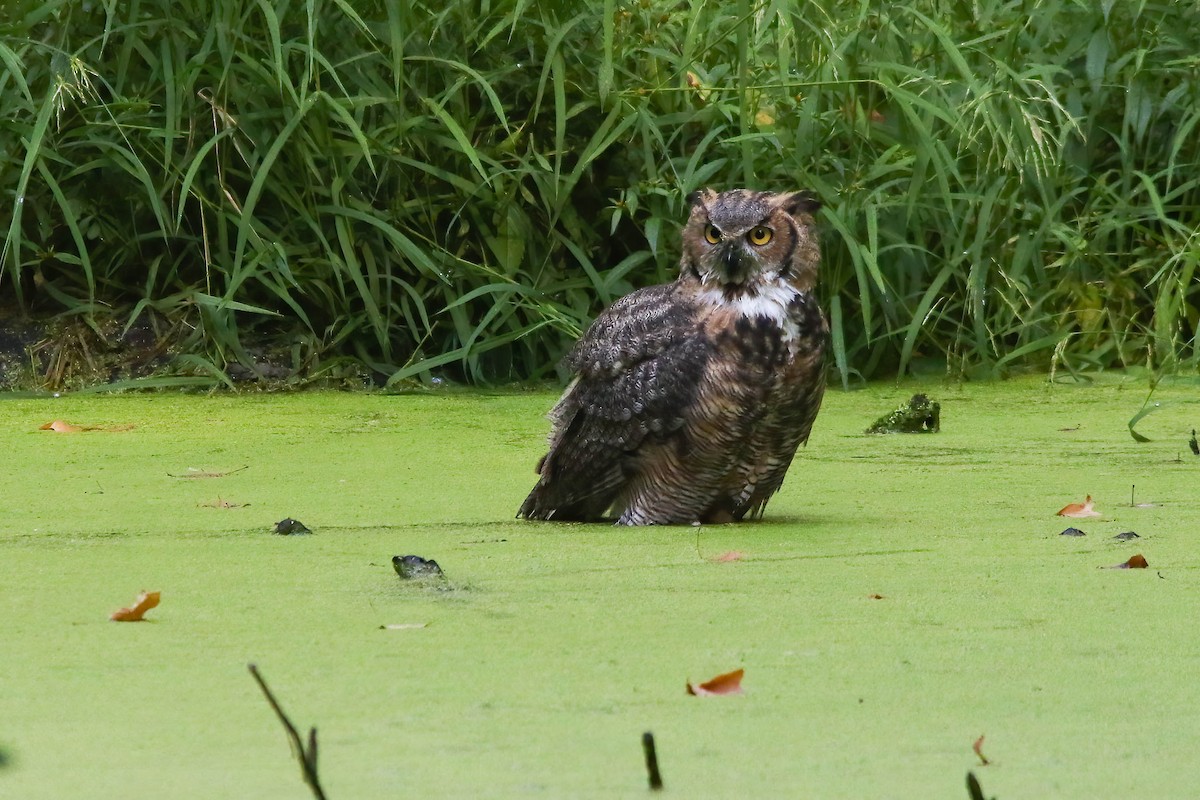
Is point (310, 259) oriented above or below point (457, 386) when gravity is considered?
above

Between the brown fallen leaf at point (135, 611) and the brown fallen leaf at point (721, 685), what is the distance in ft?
2.37

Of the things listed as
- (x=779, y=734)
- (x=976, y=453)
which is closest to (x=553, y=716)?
(x=779, y=734)

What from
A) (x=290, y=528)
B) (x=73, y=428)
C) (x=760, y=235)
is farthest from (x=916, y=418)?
(x=73, y=428)

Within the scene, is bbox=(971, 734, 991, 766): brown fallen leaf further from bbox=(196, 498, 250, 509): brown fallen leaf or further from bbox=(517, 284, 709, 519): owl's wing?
bbox=(196, 498, 250, 509): brown fallen leaf

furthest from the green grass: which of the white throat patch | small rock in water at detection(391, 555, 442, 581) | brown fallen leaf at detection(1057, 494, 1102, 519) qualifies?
small rock in water at detection(391, 555, 442, 581)

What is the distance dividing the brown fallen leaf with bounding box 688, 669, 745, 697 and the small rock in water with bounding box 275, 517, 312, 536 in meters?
1.21

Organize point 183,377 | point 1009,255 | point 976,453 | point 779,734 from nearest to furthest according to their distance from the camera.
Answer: point 779,734
point 976,453
point 183,377
point 1009,255

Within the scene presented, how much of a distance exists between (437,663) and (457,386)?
10.1 ft

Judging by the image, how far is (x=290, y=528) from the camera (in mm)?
2869

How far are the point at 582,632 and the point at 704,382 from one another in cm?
92

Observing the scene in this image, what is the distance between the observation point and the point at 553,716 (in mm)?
1687

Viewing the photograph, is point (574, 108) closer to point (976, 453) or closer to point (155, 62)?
point (155, 62)

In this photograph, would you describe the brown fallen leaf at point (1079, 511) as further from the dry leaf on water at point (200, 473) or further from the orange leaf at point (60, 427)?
the orange leaf at point (60, 427)

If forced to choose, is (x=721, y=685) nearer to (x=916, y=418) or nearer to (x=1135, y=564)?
(x=1135, y=564)
